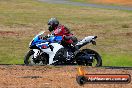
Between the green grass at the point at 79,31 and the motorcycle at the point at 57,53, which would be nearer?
the motorcycle at the point at 57,53

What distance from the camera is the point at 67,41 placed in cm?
1820

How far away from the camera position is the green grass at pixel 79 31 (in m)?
Result: 22.7

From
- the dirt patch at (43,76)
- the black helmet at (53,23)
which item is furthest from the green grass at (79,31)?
the dirt patch at (43,76)

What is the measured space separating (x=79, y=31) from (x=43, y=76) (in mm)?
18526

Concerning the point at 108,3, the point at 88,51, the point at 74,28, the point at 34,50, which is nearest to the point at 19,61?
the point at 34,50

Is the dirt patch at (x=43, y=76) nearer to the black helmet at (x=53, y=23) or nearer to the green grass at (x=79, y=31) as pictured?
the black helmet at (x=53, y=23)

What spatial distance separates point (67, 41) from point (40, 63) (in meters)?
1.29

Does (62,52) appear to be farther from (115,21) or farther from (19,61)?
(115,21)

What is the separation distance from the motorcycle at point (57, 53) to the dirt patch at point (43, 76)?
0.85 metres

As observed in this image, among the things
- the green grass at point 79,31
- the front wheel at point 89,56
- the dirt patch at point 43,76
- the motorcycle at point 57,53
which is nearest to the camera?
the dirt patch at point 43,76

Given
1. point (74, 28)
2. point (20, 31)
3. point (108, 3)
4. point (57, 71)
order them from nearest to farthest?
point (57, 71) < point (20, 31) < point (74, 28) < point (108, 3)

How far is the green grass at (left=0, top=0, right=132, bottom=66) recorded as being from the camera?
22.7 metres

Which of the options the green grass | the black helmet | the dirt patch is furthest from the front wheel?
the green grass

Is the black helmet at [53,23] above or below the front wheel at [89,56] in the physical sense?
above
